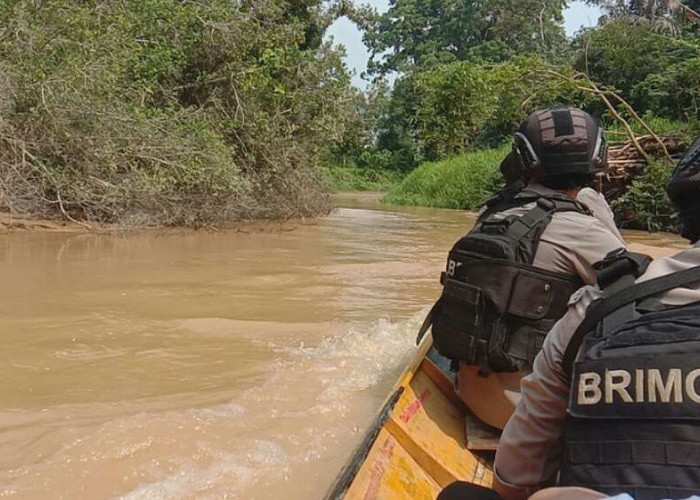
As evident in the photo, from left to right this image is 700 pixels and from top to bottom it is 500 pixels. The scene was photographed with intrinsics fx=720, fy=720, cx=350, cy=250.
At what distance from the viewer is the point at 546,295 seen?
288cm

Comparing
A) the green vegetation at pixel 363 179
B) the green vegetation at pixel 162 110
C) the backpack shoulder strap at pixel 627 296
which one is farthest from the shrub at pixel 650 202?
the green vegetation at pixel 363 179

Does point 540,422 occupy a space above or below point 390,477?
above

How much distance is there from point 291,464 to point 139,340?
8.54 feet

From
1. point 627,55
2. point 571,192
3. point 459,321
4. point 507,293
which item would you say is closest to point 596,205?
point 571,192

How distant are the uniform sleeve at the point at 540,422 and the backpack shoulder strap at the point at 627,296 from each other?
51 mm

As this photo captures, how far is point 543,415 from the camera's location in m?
1.62

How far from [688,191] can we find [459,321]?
5.65 feet

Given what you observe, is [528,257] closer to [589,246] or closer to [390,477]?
[589,246]

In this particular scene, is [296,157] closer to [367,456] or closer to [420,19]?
[367,456]

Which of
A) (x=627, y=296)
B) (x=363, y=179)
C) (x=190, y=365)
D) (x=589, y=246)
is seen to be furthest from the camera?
(x=363, y=179)

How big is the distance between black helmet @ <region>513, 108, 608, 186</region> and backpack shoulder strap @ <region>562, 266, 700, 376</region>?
1.71 metres

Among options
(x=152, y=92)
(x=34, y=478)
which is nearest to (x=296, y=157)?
(x=152, y=92)

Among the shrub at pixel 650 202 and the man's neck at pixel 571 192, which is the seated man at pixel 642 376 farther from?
the shrub at pixel 650 202

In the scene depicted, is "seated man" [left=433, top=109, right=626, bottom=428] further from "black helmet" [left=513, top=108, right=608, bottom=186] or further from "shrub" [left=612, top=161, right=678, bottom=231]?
"shrub" [left=612, top=161, right=678, bottom=231]
